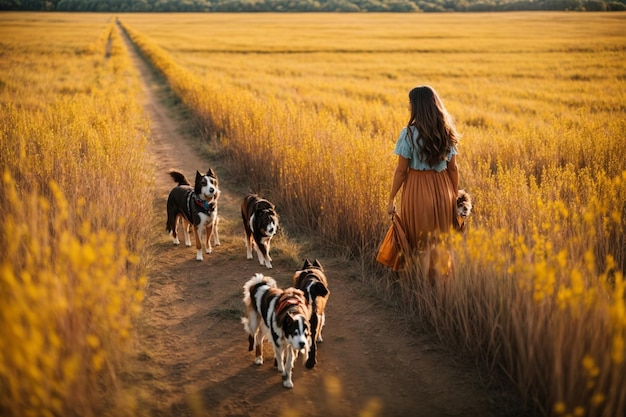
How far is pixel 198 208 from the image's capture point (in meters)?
6.13

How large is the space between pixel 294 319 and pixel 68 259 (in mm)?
1807

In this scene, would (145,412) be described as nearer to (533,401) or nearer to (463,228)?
(533,401)

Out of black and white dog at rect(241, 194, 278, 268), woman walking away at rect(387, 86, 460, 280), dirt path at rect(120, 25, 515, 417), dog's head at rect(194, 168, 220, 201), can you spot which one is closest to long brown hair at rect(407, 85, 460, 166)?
woman walking away at rect(387, 86, 460, 280)

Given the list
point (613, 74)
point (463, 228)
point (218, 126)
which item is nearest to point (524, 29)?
point (613, 74)

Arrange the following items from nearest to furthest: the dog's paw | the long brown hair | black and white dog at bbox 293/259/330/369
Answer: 1. the dog's paw
2. black and white dog at bbox 293/259/330/369
3. the long brown hair

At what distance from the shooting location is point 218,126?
1216cm

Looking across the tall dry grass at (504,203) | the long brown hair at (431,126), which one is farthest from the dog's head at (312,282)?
the long brown hair at (431,126)

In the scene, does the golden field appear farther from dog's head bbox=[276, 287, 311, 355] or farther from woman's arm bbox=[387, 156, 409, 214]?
dog's head bbox=[276, 287, 311, 355]

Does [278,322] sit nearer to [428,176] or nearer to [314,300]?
[314,300]

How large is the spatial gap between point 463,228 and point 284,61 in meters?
33.3

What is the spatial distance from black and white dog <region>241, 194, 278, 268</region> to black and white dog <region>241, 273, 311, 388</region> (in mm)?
1448

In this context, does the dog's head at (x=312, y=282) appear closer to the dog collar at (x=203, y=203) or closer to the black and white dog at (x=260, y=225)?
the black and white dog at (x=260, y=225)

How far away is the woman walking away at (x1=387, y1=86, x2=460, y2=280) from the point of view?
4539 millimetres

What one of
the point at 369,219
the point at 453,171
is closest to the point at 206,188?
the point at 369,219
